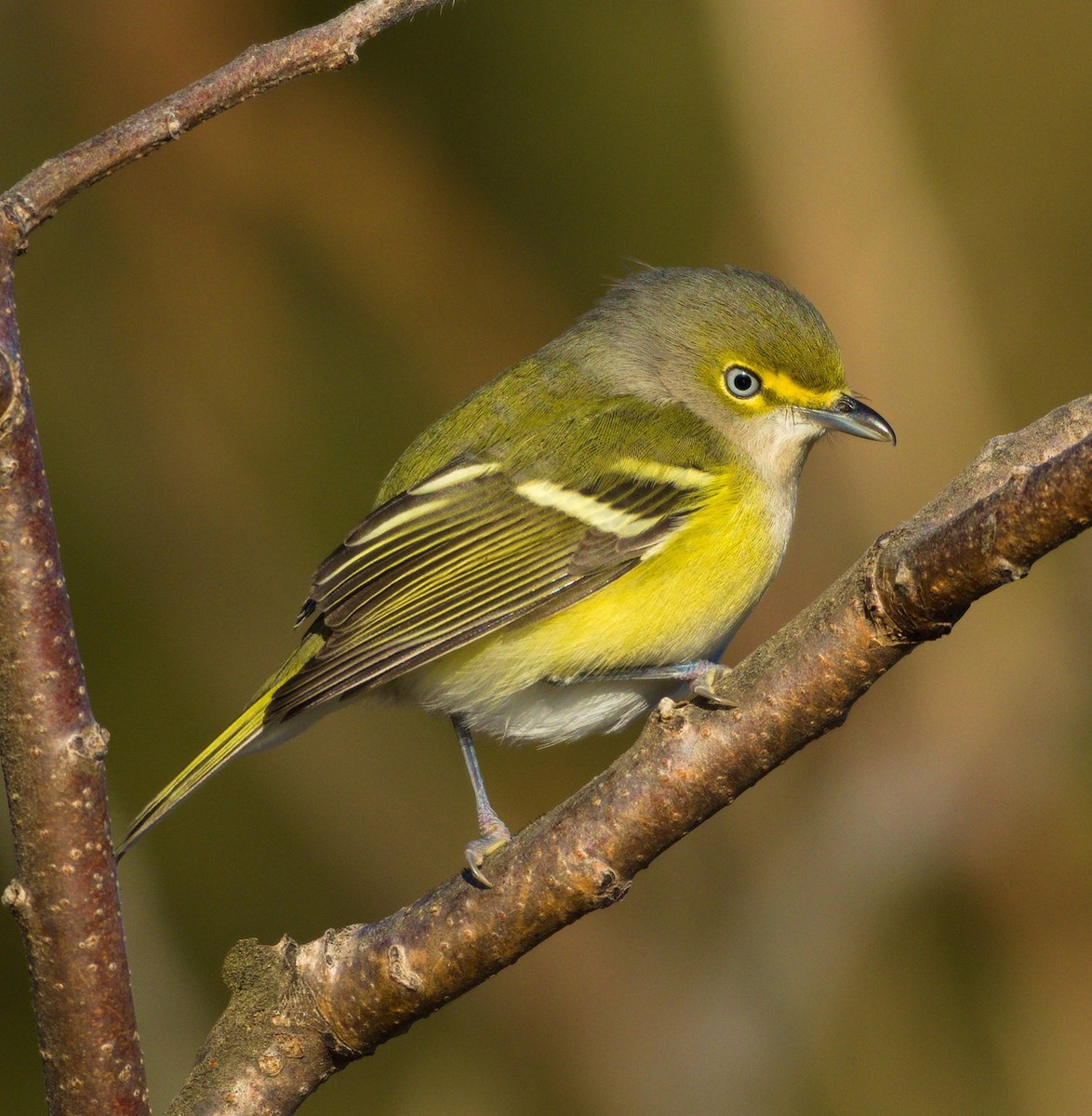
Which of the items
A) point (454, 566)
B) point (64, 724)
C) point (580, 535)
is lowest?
point (64, 724)

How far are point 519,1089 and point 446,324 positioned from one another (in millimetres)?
3535

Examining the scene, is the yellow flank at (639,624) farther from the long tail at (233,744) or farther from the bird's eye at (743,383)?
the bird's eye at (743,383)

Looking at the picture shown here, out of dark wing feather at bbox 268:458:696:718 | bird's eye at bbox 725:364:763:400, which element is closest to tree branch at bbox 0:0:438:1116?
dark wing feather at bbox 268:458:696:718

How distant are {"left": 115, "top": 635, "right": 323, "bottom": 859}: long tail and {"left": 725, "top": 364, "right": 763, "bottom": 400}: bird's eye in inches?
59.8

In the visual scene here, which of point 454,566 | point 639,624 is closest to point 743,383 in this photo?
point 639,624

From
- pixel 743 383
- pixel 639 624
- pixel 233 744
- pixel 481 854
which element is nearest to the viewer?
pixel 481 854

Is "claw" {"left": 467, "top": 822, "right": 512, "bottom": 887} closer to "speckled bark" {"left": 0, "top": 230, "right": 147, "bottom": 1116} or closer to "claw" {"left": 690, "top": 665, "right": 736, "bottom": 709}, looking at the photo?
"claw" {"left": 690, "top": 665, "right": 736, "bottom": 709}

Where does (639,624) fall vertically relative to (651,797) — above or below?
above

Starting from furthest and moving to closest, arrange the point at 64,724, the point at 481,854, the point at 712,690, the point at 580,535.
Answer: the point at 580,535, the point at 481,854, the point at 712,690, the point at 64,724

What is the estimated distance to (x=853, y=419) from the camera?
410 cm

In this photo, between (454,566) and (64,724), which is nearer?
(64,724)

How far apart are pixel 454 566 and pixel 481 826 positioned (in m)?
0.72

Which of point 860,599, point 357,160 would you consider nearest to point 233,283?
point 357,160

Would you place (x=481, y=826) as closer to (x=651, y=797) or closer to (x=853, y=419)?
(x=651, y=797)
